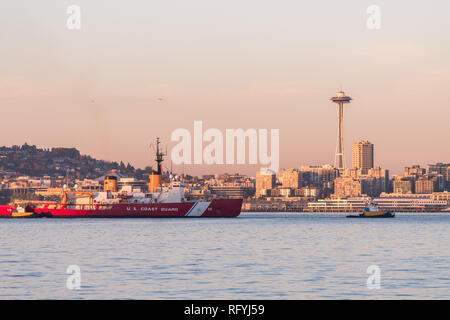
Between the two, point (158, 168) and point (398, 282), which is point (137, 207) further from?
point (398, 282)

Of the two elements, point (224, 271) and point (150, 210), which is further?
point (150, 210)

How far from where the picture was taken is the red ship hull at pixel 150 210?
400ft

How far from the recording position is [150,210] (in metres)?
122

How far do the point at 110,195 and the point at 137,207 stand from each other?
7.20 meters

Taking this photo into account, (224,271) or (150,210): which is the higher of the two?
(150,210)

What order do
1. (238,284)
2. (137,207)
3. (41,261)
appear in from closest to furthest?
1. (238,284)
2. (41,261)
3. (137,207)

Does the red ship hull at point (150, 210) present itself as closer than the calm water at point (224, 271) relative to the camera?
No

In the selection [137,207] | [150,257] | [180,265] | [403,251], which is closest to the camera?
[180,265]

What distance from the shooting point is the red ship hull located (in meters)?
122

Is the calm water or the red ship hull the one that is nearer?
the calm water
